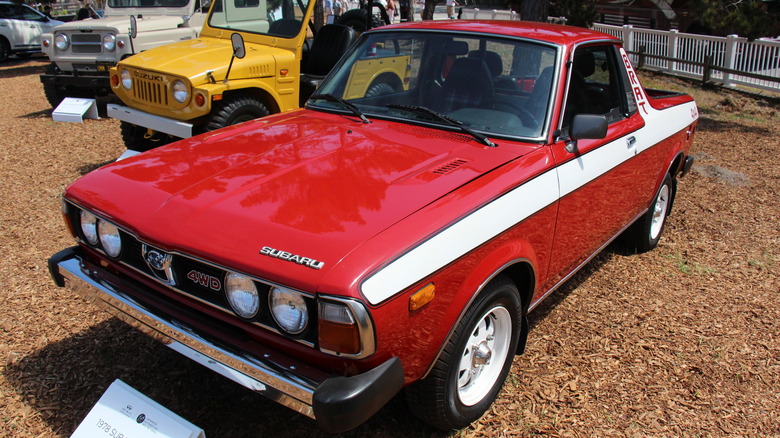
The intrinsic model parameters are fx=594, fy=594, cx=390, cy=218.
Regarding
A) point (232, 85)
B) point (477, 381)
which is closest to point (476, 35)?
point (477, 381)

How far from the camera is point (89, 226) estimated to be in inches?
109

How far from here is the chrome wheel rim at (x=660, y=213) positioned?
480 centimetres

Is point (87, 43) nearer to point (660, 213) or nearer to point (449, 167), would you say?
point (449, 167)

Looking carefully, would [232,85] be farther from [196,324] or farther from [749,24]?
[749,24]

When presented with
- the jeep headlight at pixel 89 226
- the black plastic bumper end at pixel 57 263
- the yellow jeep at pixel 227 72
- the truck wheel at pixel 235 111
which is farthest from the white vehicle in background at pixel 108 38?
the jeep headlight at pixel 89 226

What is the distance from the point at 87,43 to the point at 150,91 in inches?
144

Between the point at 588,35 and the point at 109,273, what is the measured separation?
3027mm

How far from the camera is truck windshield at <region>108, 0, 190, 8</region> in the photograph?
29.1 ft

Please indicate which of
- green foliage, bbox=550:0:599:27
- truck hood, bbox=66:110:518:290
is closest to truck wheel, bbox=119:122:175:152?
truck hood, bbox=66:110:518:290

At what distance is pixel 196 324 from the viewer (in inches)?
94.6

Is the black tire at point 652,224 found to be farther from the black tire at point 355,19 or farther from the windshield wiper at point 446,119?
the black tire at point 355,19

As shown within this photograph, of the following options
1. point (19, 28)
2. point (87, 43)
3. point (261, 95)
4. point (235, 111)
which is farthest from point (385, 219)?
point (19, 28)

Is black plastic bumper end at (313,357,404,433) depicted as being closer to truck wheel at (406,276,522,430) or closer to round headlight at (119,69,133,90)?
truck wheel at (406,276,522,430)

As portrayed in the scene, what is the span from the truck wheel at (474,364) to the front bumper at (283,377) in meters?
0.31
